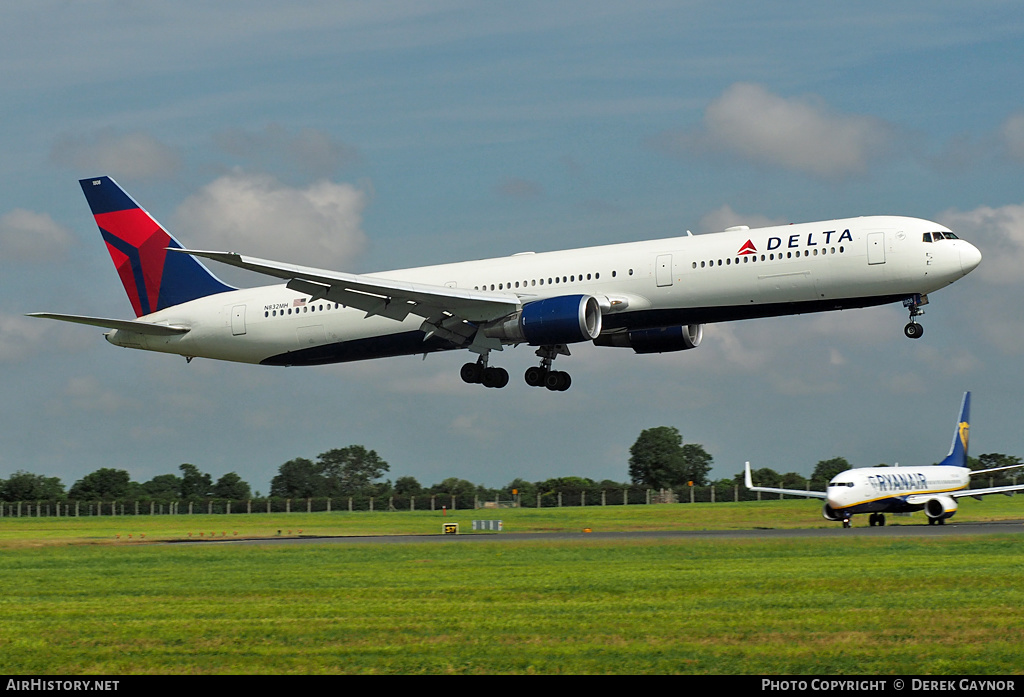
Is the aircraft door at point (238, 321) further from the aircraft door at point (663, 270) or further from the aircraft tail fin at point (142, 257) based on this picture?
the aircraft door at point (663, 270)

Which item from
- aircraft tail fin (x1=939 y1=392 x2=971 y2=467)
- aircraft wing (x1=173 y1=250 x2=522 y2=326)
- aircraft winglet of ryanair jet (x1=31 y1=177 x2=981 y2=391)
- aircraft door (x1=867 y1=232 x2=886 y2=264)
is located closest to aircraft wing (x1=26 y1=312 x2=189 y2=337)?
aircraft winglet of ryanair jet (x1=31 y1=177 x2=981 y2=391)

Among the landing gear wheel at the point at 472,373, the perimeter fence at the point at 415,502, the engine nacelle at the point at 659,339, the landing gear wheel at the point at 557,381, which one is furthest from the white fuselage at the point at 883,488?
the perimeter fence at the point at 415,502

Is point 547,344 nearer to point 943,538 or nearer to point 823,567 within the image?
point 823,567

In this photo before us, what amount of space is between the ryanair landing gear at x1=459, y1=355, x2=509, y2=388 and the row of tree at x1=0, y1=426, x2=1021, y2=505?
1982 inches

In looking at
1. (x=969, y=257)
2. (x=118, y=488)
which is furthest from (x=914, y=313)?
(x=118, y=488)

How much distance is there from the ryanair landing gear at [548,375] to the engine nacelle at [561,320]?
4.98 m

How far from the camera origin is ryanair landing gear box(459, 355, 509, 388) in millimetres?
46281

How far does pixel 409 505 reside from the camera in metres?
95.1

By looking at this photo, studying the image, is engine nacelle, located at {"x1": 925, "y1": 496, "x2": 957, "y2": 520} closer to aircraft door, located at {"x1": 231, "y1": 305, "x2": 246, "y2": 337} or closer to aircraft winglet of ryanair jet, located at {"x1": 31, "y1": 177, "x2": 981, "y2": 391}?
aircraft winglet of ryanair jet, located at {"x1": 31, "y1": 177, "x2": 981, "y2": 391}

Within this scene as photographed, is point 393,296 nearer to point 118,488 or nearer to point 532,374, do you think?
point 532,374

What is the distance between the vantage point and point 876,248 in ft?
120

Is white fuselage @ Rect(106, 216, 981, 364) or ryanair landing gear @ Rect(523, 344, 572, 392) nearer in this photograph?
white fuselage @ Rect(106, 216, 981, 364)

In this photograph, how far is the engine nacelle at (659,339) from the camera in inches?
1770

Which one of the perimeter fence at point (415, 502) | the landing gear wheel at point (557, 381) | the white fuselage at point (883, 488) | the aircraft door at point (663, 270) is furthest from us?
the perimeter fence at point (415, 502)
